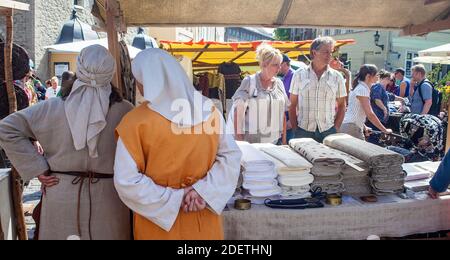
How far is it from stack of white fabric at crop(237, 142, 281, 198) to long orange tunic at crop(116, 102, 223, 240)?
1.48 feet

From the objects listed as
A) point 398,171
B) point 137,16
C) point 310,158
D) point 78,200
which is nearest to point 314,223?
point 310,158

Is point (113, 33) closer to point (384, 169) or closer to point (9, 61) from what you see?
point (9, 61)

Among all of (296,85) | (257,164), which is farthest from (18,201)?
(296,85)

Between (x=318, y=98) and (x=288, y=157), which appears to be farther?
(x=318, y=98)

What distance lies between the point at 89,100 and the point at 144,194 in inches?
26.9

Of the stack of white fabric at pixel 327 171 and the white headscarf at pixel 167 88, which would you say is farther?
the stack of white fabric at pixel 327 171

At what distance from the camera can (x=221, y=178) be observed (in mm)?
1937

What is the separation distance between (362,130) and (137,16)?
2662 millimetres

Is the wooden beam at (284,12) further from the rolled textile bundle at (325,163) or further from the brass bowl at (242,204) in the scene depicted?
the brass bowl at (242,204)

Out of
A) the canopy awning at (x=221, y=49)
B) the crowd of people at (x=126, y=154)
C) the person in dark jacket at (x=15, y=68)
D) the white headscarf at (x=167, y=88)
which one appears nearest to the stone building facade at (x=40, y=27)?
the canopy awning at (x=221, y=49)

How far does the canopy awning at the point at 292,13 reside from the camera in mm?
3008

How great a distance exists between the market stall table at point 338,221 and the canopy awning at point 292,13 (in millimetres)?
1507

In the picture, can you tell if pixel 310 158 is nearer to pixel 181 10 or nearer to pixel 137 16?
pixel 181 10

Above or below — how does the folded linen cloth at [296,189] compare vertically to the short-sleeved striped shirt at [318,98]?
below
